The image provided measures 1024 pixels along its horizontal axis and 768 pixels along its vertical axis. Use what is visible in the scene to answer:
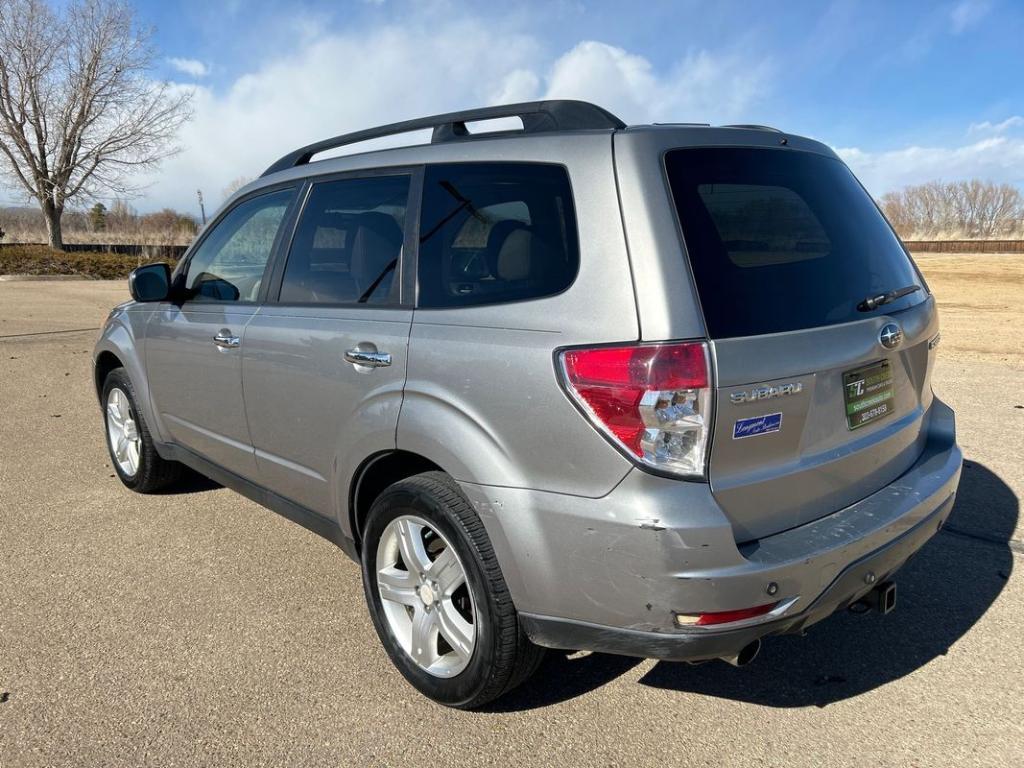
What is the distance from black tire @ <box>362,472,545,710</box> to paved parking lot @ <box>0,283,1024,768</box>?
0.46 ft

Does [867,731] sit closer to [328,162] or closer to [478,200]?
[478,200]

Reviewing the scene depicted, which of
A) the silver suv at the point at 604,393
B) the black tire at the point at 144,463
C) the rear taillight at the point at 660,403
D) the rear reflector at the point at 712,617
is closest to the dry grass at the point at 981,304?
the silver suv at the point at 604,393

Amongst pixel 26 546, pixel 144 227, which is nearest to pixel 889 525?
pixel 26 546

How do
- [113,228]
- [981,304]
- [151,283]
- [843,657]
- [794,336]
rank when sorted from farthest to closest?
[113,228]
[981,304]
[151,283]
[843,657]
[794,336]

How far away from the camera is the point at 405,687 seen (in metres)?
2.83

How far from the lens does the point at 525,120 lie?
267cm

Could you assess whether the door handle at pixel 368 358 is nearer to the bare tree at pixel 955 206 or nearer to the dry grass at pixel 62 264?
the dry grass at pixel 62 264

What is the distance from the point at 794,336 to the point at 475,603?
1.23 m

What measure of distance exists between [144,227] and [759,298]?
44991 millimetres

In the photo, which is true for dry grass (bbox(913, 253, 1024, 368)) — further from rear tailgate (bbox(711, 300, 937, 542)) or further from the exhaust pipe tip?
the exhaust pipe tip

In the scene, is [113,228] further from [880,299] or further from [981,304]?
[880,299]

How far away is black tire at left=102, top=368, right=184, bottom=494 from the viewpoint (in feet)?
15.0

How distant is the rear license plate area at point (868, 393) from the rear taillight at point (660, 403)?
0.61m

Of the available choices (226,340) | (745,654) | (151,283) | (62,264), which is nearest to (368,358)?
(226,340)
